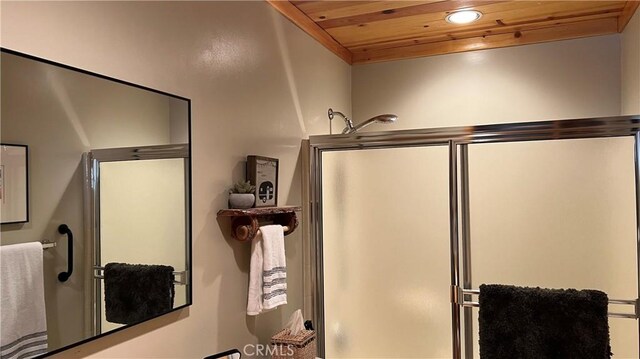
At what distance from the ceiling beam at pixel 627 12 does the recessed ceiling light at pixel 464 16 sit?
2.33 ft

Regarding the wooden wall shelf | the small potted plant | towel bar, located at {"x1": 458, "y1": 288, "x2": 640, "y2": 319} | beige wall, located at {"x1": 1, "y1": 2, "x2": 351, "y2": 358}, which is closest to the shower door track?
towel bar, located at {"x1": 458, "y1": 288, "x2": 640, "y2": 319}

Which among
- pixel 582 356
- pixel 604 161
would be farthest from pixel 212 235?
pixel 604 161

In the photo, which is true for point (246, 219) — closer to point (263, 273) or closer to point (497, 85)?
point (263, 273)

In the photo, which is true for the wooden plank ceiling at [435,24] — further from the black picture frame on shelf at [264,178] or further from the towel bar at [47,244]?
the towel bar at [47,244]

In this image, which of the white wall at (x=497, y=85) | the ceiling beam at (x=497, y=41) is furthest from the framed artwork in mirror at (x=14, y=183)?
the ceiling beam at (x=497, y=41)

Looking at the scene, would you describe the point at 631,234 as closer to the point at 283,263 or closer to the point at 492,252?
the point at 492,252

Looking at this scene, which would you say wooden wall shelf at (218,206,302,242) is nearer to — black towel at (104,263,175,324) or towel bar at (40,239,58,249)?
black towel at (104,263,175,324)

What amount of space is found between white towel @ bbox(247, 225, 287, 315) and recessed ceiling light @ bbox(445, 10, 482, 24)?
4.98ft

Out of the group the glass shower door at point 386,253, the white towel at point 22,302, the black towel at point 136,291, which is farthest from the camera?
the glass shower door at point 386,253

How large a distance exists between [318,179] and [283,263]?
24.5 inches

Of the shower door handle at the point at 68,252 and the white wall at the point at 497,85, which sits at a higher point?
the white wall at the point at 497,85

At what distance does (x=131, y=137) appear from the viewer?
1257mm

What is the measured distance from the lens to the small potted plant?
167 centimetres

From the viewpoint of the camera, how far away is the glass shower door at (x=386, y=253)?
214 centimetres
